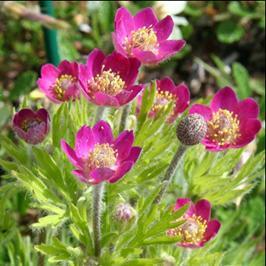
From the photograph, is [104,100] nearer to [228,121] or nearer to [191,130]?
[191,130]

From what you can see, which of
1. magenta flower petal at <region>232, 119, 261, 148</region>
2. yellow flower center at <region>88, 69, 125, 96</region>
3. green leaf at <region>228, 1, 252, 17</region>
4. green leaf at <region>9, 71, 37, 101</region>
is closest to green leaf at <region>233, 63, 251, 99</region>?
green leaf at <region>228, 1, 252, 17</region>

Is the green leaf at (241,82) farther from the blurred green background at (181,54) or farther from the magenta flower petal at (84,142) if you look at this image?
the magenta flower petal at (84,142)

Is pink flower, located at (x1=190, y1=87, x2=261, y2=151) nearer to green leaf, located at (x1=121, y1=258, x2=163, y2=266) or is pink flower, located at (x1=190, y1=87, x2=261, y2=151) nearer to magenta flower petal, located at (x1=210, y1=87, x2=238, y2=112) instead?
magenta flower petal, located at (x1=210, y1=87, x2=238, y2=112)

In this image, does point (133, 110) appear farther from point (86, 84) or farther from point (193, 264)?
point (193, 264)

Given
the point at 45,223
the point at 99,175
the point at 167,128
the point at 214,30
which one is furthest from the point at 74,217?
the point at 214,30

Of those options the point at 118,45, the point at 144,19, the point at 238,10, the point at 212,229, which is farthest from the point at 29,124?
the point at 238,10
